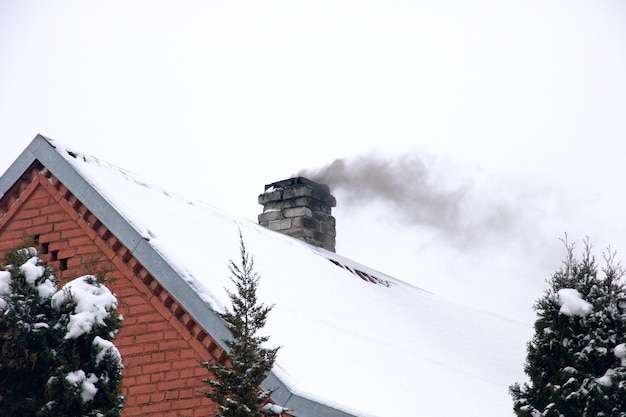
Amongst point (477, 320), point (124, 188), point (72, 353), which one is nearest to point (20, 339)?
point (72, 353)

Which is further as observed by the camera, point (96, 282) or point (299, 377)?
point (299, 377)

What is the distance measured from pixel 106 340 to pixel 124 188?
13.9 feet

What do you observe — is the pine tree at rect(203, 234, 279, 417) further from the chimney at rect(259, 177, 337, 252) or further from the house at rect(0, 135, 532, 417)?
the chimney at rect(259, 177, 337, 252)

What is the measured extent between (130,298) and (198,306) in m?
1.07

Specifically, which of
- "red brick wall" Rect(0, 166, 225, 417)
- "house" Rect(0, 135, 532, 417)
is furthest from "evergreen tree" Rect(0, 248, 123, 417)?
"red brick wall" Rect(0, 166, 225, 417)

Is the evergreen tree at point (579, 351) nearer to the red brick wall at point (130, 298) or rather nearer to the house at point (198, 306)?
the house at point (198, 306)

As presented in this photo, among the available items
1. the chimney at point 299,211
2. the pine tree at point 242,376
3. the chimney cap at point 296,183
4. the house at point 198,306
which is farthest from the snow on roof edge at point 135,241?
the chimney cap at point 296,183

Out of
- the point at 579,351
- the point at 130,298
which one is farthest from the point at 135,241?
the point at 579,351

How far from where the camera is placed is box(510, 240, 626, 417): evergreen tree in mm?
9383

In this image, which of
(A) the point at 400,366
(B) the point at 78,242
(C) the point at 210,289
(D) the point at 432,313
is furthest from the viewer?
(D) the point at 432,313

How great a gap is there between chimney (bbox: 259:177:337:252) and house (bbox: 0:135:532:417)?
180 inches

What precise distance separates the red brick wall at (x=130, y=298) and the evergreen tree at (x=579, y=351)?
3407 millimetres

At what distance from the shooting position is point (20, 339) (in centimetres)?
869

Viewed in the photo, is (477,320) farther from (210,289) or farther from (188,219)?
(210,289)
